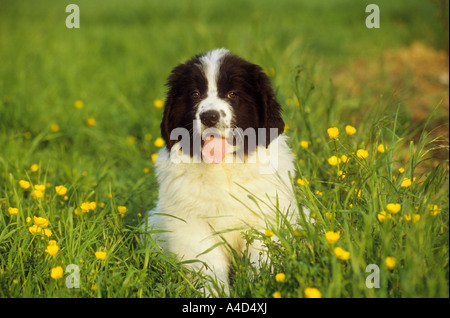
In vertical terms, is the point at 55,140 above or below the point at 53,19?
below

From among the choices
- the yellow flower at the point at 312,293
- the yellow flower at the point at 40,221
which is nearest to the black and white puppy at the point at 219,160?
the yellow flower at the point at 40,221

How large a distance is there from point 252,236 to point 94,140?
3025 mm

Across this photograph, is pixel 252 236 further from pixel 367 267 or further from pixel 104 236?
pixel 104 236

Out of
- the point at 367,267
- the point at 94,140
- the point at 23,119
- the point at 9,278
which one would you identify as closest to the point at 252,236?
the point at 367,267

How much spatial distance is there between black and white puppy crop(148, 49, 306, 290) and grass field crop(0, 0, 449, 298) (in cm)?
16

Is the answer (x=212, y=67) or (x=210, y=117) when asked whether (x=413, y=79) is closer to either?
(x=212, y=67)

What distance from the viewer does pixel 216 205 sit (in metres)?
2.70

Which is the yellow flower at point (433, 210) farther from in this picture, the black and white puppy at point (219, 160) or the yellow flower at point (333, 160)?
the black and white puppy at point (219, 160)

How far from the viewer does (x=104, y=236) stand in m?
2.62

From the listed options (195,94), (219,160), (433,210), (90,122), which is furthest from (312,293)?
(90,122)

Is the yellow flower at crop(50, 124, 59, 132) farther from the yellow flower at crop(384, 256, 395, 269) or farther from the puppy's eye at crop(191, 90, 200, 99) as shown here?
the yellow flower at crop(384, 256, 395, 269)

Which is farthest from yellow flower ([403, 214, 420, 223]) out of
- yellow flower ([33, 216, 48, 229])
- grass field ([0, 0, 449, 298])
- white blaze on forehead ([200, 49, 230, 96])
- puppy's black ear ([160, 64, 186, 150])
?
yellow flower ([33, 216, 48, 229])

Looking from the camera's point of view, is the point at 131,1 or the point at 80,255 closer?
the point at 80,255
